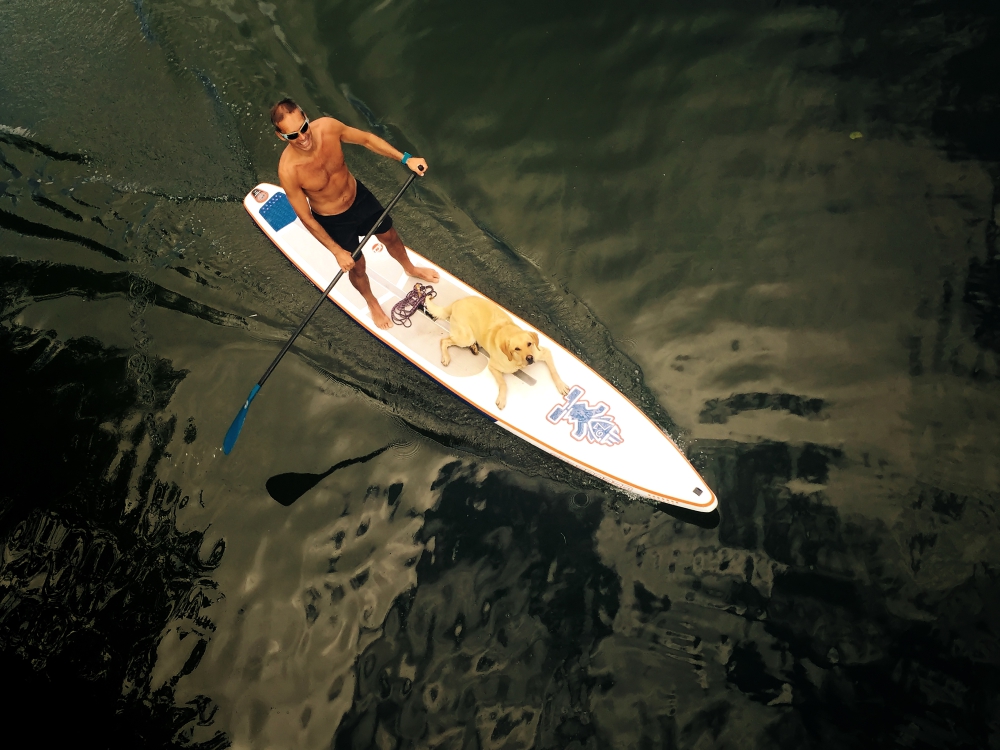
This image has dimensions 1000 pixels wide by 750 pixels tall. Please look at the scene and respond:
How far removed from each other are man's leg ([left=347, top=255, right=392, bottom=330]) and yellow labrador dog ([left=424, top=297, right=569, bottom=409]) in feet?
2.13

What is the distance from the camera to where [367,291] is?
621 cm

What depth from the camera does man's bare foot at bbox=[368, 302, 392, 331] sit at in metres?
6.37

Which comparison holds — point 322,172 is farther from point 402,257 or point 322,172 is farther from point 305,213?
point 402,257

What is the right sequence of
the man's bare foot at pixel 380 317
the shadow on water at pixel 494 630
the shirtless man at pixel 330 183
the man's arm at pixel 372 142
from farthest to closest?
the man's bare foot at pixel 380 317, the shadow on water at pixel 494 630, the man's arm at pixel 372 142, the shirtless man at pixel 330 183

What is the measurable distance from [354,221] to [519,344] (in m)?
1.90

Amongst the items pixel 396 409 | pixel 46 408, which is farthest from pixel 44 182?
pixel 396 409

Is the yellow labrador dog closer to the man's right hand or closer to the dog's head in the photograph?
the dog's head

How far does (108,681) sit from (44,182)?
5669 millimetres

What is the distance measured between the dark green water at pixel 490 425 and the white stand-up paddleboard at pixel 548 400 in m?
0.28

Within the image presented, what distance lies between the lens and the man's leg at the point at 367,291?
6.09 meters

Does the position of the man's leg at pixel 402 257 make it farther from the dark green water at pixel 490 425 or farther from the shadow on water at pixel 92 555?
the shadow on water at pixel 92 555

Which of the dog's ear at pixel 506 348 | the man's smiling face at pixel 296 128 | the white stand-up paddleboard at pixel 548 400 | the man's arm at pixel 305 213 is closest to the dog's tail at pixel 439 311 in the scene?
the white stand-up paddleboard at pixel 548 400

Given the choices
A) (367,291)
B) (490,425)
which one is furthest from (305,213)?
(490,425)

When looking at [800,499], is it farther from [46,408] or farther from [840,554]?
[46,408]
